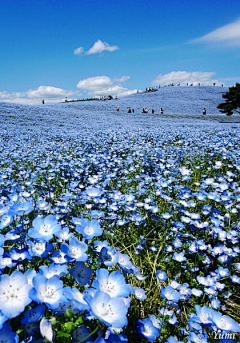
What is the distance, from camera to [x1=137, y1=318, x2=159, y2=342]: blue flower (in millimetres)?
1187

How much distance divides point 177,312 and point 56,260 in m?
0.97

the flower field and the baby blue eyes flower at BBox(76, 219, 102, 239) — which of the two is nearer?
the flower field

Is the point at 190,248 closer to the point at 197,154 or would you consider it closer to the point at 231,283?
the point at 231,283

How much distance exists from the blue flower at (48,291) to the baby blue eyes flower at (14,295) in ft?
0.08

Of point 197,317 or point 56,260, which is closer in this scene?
point 56,260

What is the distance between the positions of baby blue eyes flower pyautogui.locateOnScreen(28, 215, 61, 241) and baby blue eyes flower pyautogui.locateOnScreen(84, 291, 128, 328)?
1.29 feet

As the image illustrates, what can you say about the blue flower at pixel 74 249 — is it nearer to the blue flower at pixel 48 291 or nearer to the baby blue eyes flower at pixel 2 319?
the blue flower at pixel 48 291

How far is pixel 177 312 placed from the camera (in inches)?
70.0

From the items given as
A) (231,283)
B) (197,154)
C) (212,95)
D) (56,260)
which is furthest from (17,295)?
(212,95)

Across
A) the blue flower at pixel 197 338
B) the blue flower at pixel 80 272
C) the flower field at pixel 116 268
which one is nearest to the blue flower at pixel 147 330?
the flower field at pixel 116 268

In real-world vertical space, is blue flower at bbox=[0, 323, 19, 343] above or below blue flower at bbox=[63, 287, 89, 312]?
below

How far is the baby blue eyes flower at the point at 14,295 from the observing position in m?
0.86

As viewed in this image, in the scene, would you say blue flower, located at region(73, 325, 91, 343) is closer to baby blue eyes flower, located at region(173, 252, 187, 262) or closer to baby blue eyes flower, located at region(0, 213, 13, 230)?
baby blue eyes flower, located at region(0, 213, 13, 230)

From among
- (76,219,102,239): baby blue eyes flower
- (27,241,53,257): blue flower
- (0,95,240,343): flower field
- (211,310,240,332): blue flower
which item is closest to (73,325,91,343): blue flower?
(0,95,240,343): flower field
